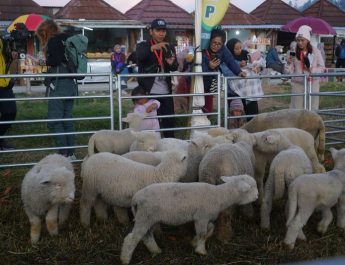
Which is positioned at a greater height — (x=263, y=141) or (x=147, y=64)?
(x=147, y=64)

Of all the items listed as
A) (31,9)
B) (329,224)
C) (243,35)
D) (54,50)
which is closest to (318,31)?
(243,35)

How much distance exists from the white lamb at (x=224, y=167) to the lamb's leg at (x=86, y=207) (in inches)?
36.1

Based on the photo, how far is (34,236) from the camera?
12.6ft

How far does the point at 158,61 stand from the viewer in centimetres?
657

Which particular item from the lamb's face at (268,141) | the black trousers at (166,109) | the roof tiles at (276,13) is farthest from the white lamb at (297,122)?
the roof tiles at (276,13)

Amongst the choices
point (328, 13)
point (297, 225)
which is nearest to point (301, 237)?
point (297, 225)

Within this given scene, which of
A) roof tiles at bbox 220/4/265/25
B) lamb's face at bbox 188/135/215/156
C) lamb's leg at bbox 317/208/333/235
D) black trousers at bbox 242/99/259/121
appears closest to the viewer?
lamb's leg at bbox 317/208/333/235

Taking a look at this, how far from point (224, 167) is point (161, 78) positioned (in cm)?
289

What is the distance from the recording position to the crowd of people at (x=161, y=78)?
6.28 m

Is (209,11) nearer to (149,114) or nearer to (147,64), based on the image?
(147,64)

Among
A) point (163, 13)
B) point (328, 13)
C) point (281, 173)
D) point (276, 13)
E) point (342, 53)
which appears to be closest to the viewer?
point (281, 173)

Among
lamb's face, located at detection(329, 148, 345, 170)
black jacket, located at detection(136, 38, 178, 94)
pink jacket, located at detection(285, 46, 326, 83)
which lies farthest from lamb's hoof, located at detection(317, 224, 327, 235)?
pink jacket, located at detection(285, 46, 326, 83)

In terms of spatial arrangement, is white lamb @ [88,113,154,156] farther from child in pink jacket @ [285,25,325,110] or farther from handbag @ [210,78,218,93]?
child in pink jacket @ [285,25,325,110]

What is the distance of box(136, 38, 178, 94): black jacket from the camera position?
6457mm
